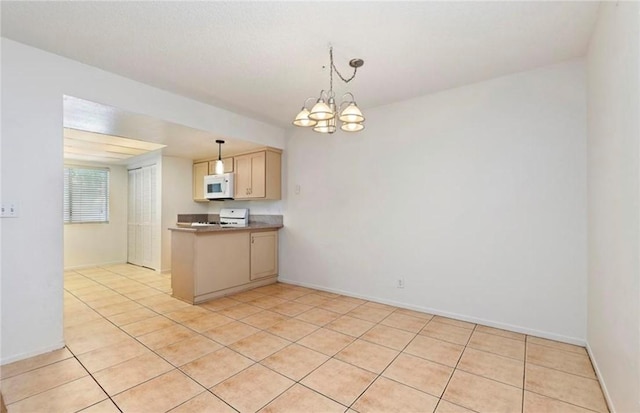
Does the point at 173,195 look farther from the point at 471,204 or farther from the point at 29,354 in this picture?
the point at 471,204

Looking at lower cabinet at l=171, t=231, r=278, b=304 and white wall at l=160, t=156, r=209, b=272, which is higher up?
white wall at l=160, t=156, r=209, b=272

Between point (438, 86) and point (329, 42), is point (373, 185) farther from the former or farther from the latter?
point (329, 42)

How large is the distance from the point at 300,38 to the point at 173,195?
14.3 ft

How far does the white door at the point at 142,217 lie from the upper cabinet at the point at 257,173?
5.87ft

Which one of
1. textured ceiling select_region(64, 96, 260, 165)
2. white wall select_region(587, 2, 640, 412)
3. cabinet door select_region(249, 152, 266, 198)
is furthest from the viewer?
cabinet door select_region(249, 152, 266, 198)

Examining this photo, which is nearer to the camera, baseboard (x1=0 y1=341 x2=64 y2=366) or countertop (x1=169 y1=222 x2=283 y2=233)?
baseboard (x1=0 y1=341 x2=64 y2=366)

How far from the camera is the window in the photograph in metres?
5.78

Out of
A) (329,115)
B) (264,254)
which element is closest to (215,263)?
(264,254)

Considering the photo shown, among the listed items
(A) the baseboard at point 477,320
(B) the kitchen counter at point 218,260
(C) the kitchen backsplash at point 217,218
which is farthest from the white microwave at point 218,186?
(A) the baseboard at point 477,320

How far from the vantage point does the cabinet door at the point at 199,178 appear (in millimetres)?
5641

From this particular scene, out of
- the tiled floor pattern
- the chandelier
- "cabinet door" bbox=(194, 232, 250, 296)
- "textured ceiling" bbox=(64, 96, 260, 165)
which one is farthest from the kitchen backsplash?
the chandelier

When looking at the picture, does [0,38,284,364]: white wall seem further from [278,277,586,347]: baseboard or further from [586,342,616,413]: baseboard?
[586,342,616,413]: baseboard

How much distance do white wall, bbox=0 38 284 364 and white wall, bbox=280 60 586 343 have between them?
2870 millimetres

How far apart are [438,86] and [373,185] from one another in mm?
1327
